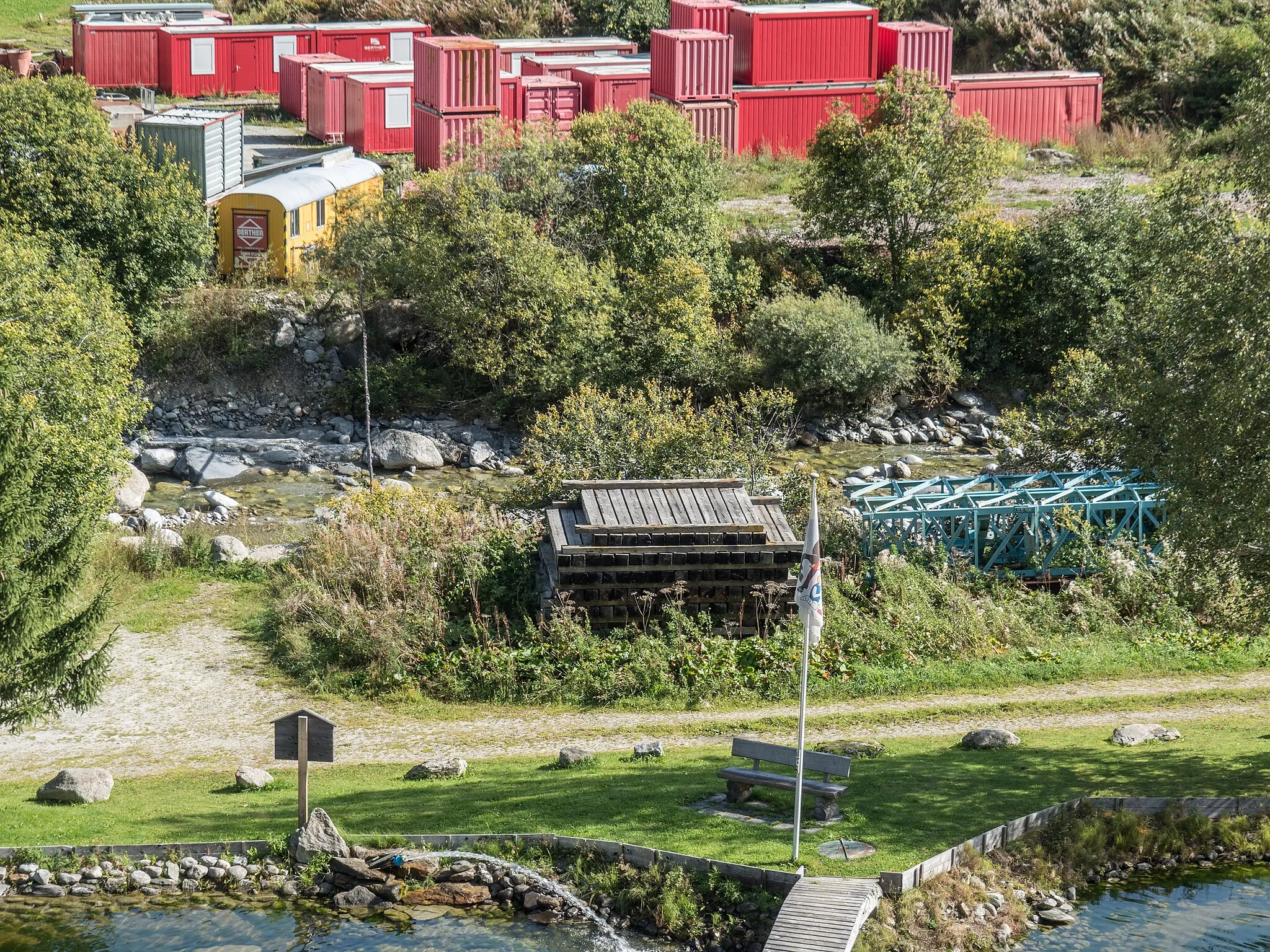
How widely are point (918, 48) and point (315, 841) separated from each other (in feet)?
128

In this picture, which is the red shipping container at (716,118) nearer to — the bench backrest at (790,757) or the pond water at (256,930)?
the bench backrest at (790,757)

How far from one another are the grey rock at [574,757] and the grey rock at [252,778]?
3229 millimetres

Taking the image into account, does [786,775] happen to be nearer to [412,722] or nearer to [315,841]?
[315,841]

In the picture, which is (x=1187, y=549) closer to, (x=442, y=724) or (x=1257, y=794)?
(x=1257, y=794)

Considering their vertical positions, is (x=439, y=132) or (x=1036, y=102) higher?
(x=1036, y=102)

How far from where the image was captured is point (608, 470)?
25734 millimetres

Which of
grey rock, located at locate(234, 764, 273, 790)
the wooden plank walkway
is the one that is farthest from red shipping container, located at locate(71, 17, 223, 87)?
the wooden plank walkway

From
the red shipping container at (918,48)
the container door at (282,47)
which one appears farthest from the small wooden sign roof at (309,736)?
the container door at (282,47)

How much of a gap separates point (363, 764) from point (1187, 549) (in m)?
9.52

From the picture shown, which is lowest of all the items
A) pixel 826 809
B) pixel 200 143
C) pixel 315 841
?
pixel 315 841

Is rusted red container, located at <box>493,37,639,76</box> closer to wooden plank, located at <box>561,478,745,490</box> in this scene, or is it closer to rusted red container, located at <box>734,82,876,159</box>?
rusted red container, located at <box>734,82,876,159</box>

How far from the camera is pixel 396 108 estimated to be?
46.5 metres

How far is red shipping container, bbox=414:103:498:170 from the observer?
129ft

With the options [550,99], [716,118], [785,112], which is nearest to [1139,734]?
[716,118]
